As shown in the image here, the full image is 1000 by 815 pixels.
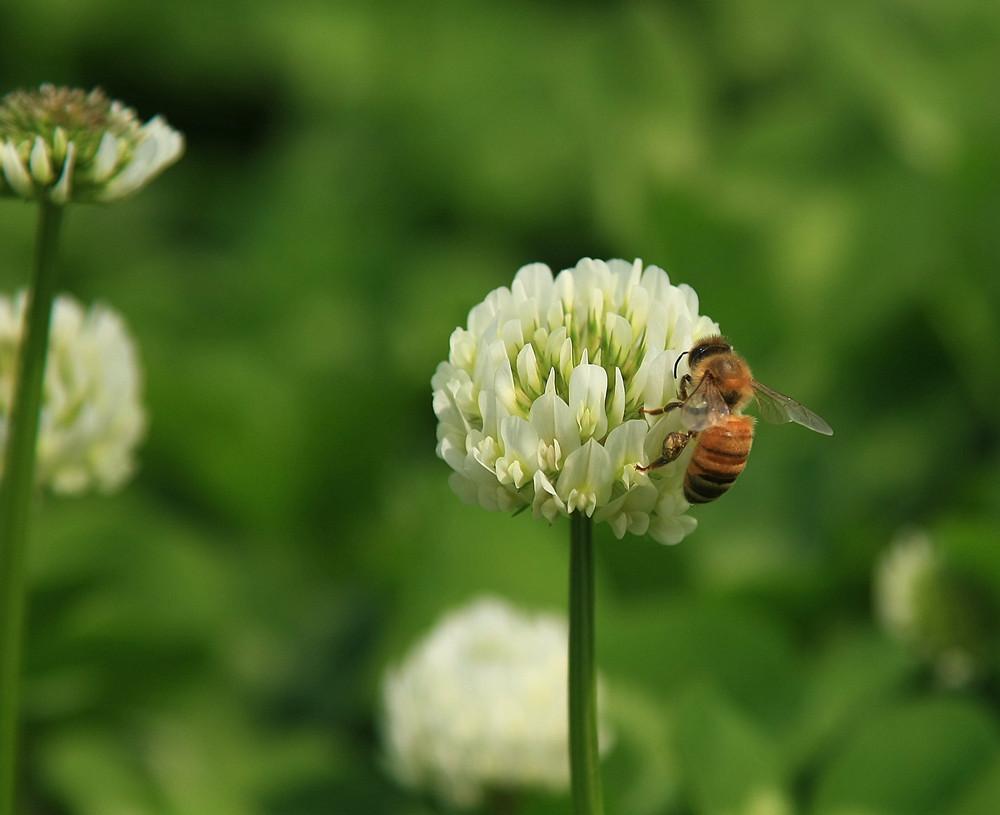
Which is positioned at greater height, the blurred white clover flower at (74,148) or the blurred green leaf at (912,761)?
the blurred white clover flower at (74,148)

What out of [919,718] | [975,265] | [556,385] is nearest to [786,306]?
[975,265]

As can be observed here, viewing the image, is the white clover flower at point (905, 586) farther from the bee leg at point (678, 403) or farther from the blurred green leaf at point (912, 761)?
the bee leg at point (678, 403)

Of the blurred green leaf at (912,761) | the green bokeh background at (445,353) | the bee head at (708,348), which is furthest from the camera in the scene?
Answer: the green bokeh background at (445,353)

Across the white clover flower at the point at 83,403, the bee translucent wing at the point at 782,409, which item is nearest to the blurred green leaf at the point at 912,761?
the bee translucent wing at the point at 782,409

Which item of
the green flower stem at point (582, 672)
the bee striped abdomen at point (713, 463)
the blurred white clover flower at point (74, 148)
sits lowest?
the green flower stem at point (582, 672)

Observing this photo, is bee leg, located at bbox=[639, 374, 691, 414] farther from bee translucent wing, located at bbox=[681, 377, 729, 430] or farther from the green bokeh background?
the green bokeh background
